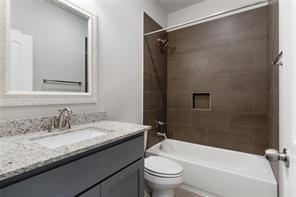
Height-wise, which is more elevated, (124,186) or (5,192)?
(5,192)

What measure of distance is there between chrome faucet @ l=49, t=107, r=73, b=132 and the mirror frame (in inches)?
3.9

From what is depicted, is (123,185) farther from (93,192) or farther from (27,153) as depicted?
(27,153)

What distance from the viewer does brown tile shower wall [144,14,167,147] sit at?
2195mm

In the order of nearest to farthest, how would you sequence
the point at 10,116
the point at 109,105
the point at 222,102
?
1. the point at 10,116
2. the point at 109,105
3. the point at 222,102

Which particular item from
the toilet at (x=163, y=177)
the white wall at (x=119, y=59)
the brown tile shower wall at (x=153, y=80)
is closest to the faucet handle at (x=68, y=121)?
the white wall at (x=119, y=59)

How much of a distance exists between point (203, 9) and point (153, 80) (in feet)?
4.38

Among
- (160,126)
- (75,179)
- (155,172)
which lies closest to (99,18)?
(75,179)

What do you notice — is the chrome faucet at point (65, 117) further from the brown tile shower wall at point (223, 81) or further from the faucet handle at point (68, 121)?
the brown tile shower wall at point (223, 81)

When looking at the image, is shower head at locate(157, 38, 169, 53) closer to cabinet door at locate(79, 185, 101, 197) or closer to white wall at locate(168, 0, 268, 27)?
white wall at locate(168, 0, 268, 27)

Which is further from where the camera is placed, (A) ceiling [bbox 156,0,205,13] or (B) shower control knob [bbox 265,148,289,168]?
(A) ceiling [bbox 156,0,205,13]

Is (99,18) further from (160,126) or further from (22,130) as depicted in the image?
(160,126)

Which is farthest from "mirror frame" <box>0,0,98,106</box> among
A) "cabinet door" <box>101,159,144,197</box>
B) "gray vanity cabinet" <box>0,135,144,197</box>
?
"cabinet door" <box>101,159,144,197</box>

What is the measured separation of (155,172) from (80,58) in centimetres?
124

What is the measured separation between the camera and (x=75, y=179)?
699mm
